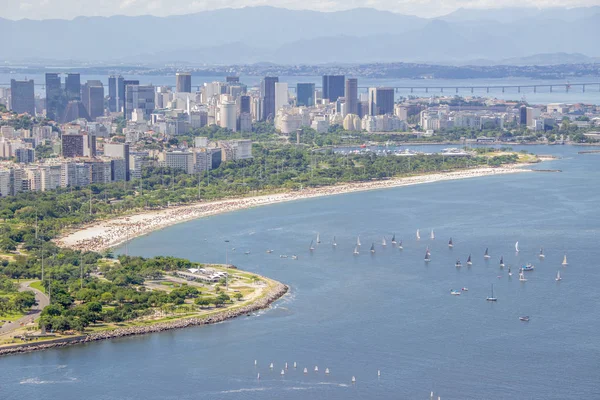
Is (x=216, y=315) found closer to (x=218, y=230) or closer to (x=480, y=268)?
(x=480, y=268)

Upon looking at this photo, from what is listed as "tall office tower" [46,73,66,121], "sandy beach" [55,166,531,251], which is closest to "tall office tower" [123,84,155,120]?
"tall office tower" [46,73,66,121]

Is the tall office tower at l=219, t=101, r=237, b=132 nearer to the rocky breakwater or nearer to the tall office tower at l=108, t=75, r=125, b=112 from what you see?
the tall office tower at l=108, t=75, r=125, b=112

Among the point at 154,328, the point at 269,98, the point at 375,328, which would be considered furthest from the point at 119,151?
→ the point at 269,98

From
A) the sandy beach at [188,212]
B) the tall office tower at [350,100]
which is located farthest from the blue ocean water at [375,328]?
the tall office tower at [350,100]

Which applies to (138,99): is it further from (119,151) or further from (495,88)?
(495,88)

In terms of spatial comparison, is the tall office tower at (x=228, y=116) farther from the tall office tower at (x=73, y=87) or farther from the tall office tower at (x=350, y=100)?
the tall office tower at (x=73, y=87)

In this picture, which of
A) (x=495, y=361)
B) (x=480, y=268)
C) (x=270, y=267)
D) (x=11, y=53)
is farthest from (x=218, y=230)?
(x=11, y=53)
